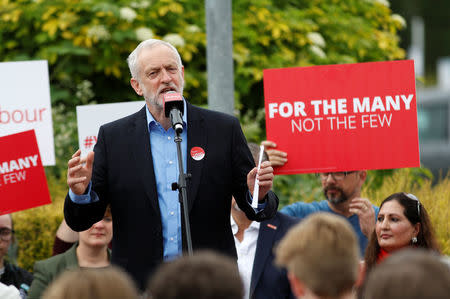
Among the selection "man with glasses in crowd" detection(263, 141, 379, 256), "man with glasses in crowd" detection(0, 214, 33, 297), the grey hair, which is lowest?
"man with glasses in crowd" detection(0, 214, 33, 297)

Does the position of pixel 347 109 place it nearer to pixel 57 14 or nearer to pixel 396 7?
pixel 57 14

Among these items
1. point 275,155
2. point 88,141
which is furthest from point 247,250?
point 88,141

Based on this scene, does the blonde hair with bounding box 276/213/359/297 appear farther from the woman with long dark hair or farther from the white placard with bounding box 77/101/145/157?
the white placard with bounding box 77/101/145/157

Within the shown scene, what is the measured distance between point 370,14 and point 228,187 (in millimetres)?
7438

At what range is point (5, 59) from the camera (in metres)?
9.69

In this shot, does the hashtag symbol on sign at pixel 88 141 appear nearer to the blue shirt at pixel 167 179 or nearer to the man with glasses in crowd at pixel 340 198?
the man with glasses in crowd at pixel 340 198

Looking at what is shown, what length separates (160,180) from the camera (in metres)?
4.20

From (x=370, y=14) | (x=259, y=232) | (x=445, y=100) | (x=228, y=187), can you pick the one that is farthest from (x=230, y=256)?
(x=445, y=100)

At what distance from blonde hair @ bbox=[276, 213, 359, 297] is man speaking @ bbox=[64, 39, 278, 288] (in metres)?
1.19

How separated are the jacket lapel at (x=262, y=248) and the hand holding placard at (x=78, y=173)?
160 centimetres

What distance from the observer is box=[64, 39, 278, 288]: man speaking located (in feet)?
13.6

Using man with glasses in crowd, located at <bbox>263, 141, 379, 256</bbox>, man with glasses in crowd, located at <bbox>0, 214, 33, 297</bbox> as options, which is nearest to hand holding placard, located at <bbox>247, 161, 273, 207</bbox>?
man with glasses in crowd, located at <bbox>263, 141, 379, 256</bbox>

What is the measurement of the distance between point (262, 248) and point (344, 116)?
3.55ft

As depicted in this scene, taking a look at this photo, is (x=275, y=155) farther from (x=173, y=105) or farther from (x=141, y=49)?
(x=173, y=105)
